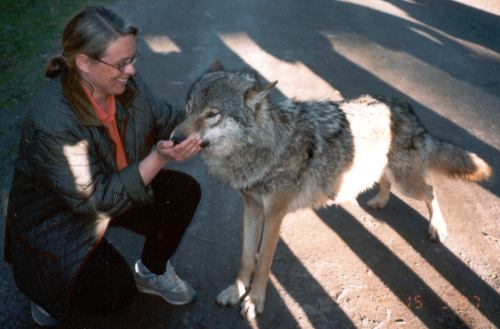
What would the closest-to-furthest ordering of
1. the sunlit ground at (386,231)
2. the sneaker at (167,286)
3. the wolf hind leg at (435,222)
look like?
1. the sneaker at (167,286)
2. the sunlit ground at (386,231)
3. the wolf hind leg at (435,222)

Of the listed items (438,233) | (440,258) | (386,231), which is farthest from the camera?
(386,231)

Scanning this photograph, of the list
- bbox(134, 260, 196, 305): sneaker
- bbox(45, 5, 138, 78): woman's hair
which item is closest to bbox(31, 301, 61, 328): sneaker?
bbox(134, 260, 196, 305): sneaker

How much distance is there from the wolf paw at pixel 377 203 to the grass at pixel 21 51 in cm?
382

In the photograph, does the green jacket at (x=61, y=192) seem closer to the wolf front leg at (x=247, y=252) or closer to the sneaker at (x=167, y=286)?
the sneaker at (x=167, y=286)

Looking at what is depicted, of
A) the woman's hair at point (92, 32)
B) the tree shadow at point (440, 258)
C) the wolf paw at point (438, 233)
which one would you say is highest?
the woman's hair at point (92, 32)

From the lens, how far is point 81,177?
7.29ft

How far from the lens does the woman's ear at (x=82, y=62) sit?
225cm

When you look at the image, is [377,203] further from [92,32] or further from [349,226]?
[92,32]

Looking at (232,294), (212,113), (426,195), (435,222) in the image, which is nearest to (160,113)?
(212,113)

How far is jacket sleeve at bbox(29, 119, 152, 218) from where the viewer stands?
2186 mm

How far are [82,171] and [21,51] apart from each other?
202 inches

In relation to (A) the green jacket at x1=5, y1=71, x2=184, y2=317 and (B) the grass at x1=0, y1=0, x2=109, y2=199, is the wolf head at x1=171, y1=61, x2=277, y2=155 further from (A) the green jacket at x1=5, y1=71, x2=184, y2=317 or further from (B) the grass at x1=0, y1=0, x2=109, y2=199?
(B) the grass at x1=0, y1=0, x2=109, y2=199

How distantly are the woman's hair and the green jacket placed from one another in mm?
182

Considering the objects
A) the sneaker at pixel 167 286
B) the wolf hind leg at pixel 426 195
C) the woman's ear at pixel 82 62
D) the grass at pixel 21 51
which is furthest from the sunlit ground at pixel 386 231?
the woman's ear at pixel 82 62
